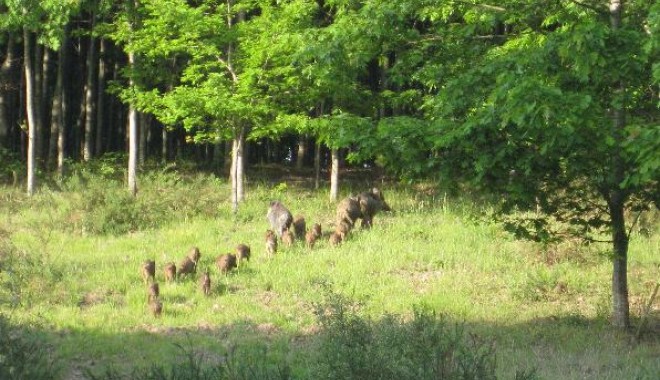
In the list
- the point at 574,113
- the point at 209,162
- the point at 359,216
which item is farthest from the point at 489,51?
the point at 209,162

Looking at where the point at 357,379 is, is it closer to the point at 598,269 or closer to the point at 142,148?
the point at 598,269

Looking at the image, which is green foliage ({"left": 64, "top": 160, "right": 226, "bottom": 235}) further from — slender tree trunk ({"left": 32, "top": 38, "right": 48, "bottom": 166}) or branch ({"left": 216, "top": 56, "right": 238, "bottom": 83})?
slender tree trunk ({"left": 32, "top": 38, "right": 48, "bottom": 166})

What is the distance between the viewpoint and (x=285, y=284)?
12453 mm

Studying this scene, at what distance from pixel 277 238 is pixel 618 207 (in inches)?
270

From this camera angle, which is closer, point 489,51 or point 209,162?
point 489,51

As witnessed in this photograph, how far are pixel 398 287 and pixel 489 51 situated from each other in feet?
12.7

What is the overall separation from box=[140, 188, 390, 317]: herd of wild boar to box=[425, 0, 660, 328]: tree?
4411 millimetres

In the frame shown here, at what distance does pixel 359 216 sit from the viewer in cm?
1584

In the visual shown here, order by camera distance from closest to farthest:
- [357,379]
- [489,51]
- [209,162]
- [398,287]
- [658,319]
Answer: [357,379] < [489,51] < [658,319] < [398,287] < [209,162]

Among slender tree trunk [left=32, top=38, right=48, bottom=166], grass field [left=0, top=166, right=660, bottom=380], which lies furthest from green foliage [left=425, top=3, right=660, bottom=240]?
slender tree trunk [left=32, top=38, right=48, bottom=166]

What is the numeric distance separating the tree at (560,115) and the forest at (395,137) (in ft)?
0.08

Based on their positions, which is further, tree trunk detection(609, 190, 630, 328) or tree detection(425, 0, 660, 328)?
tree trunk detection(609, 190, 630, 328)

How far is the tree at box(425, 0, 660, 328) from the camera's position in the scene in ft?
25.1

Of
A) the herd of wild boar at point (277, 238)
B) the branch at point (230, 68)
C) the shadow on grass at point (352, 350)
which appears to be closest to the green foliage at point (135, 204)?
the branch at point (230, 68)
